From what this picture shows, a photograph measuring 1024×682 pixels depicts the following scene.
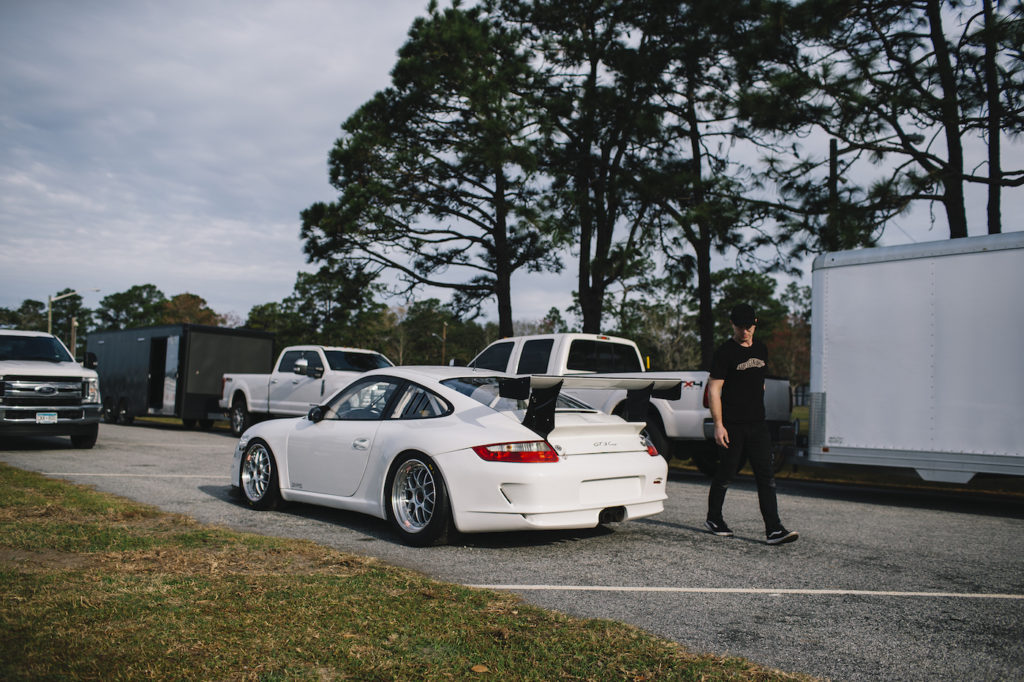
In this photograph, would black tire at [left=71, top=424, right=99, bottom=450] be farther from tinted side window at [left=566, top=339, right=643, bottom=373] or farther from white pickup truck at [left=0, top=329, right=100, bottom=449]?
tinted side window at [left=566, top=339, right=643, bottom=373]

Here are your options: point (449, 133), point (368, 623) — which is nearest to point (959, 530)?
point (368, 623)

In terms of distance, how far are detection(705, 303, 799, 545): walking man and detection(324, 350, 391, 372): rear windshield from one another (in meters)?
10.6

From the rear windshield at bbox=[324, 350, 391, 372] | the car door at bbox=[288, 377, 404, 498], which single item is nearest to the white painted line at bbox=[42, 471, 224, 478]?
the car door at bbox=[288, 377, 404, 498]

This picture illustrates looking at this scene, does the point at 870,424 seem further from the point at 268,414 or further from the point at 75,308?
the point at 75,308

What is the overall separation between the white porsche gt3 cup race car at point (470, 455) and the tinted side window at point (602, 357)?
15.9 feet

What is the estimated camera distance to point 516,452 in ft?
18.8

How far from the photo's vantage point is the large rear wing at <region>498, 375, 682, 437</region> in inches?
221

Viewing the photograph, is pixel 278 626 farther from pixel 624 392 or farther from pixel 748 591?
pixel 624 392

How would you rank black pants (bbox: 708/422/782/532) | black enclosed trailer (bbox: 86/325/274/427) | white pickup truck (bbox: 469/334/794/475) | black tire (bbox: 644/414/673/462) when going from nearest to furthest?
black pants (bbox: 708/422/782/532) < white pickup truck (bbox: 469/334/794/475) < black tire (bbox: 644/414/673/462) < black enclosed trailer (bbox: 86/325/274/427)

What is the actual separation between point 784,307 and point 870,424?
193 ft

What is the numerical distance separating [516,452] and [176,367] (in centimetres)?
1659

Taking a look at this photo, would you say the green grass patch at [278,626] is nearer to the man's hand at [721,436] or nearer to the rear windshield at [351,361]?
the man's hand at [721,436]

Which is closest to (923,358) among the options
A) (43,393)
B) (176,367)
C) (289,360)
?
(43,393)

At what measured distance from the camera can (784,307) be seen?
6512 centimetres
